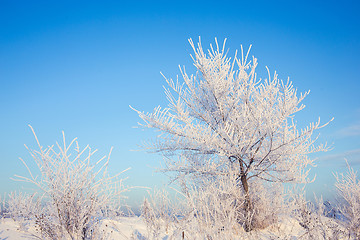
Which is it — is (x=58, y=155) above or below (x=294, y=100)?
below

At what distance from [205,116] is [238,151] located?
5.33 feet

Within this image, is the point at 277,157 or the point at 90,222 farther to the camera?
the point at 277,157

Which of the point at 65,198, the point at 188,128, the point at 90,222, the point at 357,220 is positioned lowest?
the point at 357,220

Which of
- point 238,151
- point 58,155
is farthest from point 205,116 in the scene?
point 58,155

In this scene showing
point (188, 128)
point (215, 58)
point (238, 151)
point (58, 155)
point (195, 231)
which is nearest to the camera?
point (58, 155)

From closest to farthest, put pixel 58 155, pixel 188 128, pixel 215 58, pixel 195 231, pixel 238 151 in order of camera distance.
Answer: pixel 58 155 → pixel 195 231 → pixel 238 151 → pixel 188 128 → pixel 215 58

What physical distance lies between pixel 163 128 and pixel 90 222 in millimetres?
3606

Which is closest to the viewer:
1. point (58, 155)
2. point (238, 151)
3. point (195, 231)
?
point (58, 155)

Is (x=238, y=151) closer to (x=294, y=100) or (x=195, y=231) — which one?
(x=294, y=100)

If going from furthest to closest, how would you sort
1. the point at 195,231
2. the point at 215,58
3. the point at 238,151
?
the point at 215,58, the point at 238,151, the point at 195,231

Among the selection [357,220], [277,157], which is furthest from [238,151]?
[357,220]

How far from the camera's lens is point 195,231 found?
12.8 feet

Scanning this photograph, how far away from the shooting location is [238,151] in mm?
Result: 6172

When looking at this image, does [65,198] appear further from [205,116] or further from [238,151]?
[205,116]
